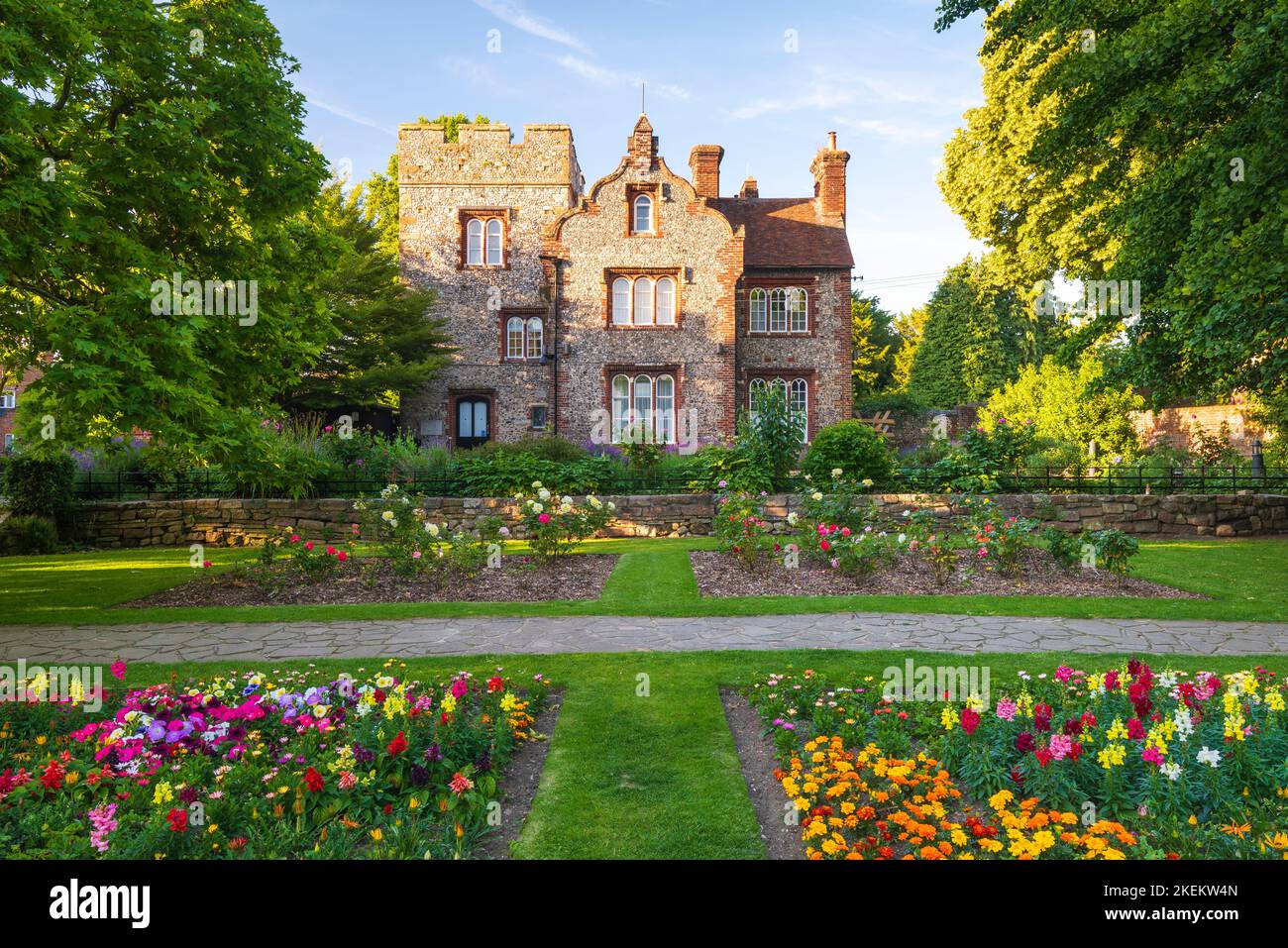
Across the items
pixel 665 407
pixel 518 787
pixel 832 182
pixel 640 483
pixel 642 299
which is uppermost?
pixel 832 182

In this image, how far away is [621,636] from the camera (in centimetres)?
797

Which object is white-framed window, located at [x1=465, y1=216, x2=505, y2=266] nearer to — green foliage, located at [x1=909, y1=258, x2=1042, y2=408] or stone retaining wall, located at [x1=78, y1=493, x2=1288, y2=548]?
stone retaining wall, located at [x1=78, y1=493, x2=1288, y2=548]

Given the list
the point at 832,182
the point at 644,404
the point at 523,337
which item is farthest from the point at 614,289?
the point at 832,182

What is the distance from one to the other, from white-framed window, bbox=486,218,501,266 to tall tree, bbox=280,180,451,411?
10.3ft

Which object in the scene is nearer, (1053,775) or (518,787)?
(1053,775)

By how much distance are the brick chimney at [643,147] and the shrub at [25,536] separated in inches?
801

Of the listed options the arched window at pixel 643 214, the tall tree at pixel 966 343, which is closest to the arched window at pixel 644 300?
the arched window at pixel 643 214

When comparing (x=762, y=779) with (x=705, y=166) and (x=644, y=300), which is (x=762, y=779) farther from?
(x=705, y=166)

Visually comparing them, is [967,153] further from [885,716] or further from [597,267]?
[885,716]

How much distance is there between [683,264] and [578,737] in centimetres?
2309

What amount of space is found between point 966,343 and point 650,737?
44038 mm

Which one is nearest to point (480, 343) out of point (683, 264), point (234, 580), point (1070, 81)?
point (683, 264)

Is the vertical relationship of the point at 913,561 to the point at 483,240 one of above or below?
below

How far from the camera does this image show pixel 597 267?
26.2 m
